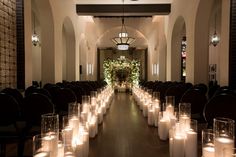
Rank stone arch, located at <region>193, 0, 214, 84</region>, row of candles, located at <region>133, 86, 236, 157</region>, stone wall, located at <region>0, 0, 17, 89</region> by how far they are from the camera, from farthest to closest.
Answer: stone arch, located at <region>193, 0, 214, 84</region> < stone wall, located at <region>0, 0, 17, 89</region> < row of candles, located at <region>133, 86, 236, 157</region>

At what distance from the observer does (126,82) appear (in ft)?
48.6

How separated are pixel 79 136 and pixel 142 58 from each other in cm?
1967

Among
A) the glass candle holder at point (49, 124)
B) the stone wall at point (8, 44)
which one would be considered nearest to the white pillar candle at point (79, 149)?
the glass candle holder at point (49, 124)

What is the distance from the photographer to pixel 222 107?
2.89 m

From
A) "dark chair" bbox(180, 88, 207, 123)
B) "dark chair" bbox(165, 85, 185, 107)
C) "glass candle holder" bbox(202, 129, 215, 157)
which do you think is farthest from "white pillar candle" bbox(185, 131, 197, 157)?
"dark chair" bbox(165, 85, 185, 107)

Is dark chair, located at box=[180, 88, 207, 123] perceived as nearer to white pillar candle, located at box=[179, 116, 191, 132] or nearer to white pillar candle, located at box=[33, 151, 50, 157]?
white pillar candle, located at box=[179, 116, 191, 132]

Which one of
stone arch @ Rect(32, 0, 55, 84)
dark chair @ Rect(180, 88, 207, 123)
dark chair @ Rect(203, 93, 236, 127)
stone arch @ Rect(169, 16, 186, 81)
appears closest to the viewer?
dark chair @ Rect(203, 93, 236, 127)

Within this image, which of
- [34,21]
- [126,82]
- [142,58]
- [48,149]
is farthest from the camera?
[142,58]

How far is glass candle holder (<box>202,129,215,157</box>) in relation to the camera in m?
1.60

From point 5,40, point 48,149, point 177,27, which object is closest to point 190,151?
point 48,149

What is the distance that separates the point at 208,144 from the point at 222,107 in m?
1.34

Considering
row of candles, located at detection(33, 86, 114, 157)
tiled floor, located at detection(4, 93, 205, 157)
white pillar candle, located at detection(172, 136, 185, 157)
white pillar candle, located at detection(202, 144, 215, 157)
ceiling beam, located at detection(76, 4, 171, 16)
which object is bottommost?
tiled floor, located at detection(4, 93, 205, 157)

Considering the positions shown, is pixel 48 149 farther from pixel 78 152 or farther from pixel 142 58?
pixel 142 58

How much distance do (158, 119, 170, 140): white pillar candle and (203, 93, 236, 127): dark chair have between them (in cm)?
69
